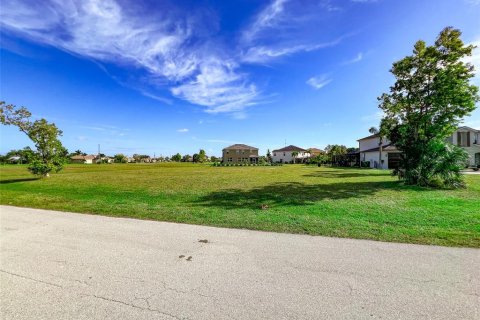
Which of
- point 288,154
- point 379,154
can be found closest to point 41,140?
point 379,154

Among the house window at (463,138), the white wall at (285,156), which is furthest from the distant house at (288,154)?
the house window at (463,138)

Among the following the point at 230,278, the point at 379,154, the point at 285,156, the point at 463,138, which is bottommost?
the point at 230,278

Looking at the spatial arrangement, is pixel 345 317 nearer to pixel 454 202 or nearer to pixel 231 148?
pixel 454 202

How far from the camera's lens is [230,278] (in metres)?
3.55

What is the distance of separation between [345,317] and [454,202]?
9.69 m

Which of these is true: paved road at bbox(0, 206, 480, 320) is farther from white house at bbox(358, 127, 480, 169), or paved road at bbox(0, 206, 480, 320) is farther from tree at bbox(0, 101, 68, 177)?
white house at bbox(358, 127, 480, 169)

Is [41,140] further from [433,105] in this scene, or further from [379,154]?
[379,154]

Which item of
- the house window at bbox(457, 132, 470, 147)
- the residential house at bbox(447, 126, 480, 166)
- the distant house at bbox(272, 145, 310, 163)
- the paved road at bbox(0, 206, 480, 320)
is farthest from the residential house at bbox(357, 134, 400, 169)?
the distant house at bbox(272, 145, 310, 163)

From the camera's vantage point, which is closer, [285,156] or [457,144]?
[457,144]

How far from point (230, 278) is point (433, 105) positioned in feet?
54.3

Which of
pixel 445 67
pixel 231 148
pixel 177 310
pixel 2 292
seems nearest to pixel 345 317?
pixel 177 310

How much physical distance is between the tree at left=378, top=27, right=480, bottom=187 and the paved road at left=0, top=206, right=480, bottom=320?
38.6 ft

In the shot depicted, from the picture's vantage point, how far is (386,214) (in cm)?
754

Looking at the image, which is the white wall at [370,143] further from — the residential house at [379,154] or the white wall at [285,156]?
the white wall at [285,156]
